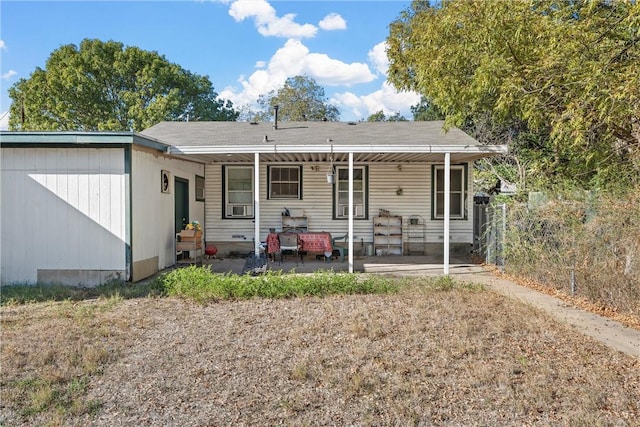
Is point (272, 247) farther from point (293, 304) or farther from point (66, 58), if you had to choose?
point (66, 58)

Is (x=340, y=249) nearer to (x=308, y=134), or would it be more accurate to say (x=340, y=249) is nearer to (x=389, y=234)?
(x=389, y=234)

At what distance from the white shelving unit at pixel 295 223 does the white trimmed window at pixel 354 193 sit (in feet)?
2.94

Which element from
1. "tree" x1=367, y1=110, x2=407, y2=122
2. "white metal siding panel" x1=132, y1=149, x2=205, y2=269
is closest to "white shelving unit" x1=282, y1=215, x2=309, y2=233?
"white metal siding panel" x1=132, y1=149, x2=205, y2=269

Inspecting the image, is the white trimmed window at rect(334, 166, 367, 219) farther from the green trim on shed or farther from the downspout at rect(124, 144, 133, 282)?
the green trim on shed

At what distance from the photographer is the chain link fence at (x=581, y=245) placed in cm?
541

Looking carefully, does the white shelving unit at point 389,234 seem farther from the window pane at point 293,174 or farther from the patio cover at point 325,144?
the window pane at point 293,174

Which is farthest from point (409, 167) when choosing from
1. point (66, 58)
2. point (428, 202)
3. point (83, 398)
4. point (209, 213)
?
point (66, 58)

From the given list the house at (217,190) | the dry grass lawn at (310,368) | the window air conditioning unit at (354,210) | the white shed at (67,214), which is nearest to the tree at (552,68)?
the house at (217,190)

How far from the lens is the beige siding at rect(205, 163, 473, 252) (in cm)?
1218

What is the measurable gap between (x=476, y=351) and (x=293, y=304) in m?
2.78

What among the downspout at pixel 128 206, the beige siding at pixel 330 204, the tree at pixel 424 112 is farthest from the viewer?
the tree at pixel 424 112

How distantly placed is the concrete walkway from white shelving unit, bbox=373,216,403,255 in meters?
0.49

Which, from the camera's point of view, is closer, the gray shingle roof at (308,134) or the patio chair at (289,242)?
the gray shingle roof at (308,134)

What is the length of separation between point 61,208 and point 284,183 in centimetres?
582
